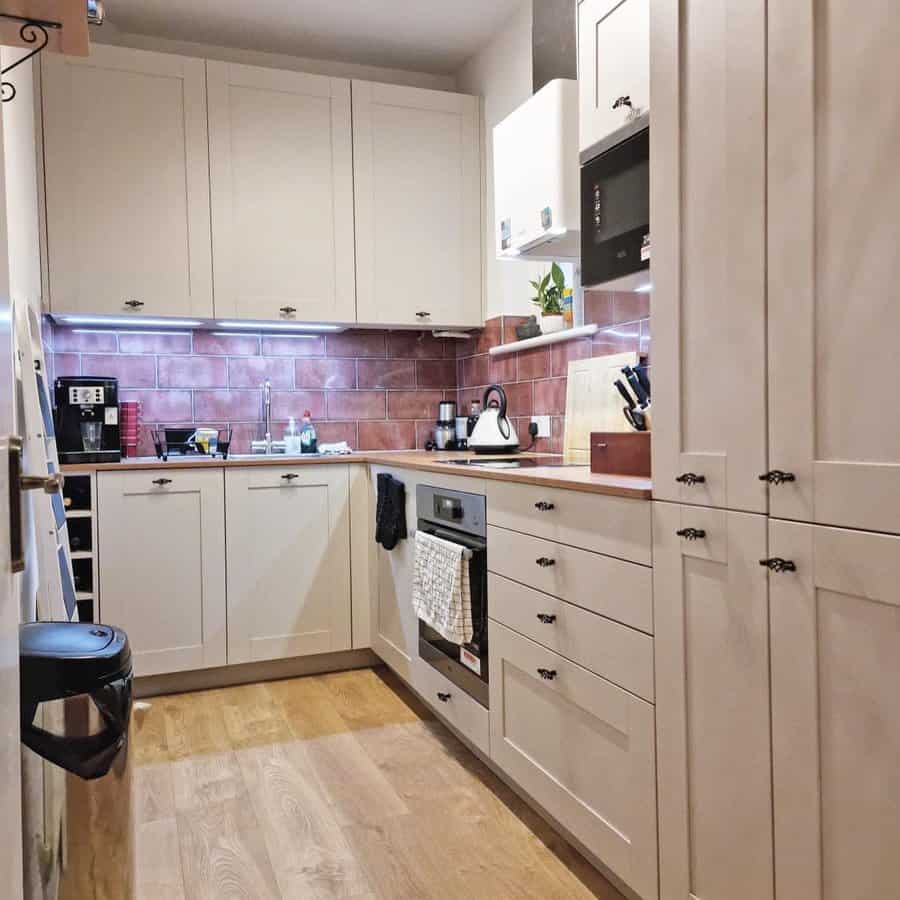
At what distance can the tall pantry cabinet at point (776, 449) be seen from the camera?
110 centimetres

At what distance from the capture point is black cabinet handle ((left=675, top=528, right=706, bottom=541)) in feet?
4.67

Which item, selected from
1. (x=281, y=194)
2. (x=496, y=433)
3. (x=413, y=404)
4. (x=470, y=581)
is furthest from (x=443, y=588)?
(x=281, y=194)

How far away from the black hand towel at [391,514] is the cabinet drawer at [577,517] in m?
0.80

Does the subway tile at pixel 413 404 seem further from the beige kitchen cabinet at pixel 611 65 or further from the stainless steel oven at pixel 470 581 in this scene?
the beige kitchen cabinet at pixel 611 65

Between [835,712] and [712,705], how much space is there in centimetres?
27

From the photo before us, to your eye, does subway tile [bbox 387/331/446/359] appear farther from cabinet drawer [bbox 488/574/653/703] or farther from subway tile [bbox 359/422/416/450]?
cabinet drawer [bbox 488/574/653/703]

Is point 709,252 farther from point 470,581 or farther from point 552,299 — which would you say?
point 552,299

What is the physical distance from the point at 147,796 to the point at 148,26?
3.11 m

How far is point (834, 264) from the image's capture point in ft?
3.80

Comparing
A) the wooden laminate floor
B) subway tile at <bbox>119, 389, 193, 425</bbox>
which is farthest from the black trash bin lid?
subway tile at <bbox>119, 389, 193, 425</bbox>

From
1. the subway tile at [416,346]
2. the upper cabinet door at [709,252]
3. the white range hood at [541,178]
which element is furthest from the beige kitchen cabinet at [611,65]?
the subway tile at [416,346]

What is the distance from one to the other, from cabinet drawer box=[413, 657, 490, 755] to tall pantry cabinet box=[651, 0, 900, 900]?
85 cm

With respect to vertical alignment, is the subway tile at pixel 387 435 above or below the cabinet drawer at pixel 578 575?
above

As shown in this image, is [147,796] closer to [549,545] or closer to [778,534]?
[549,545]
